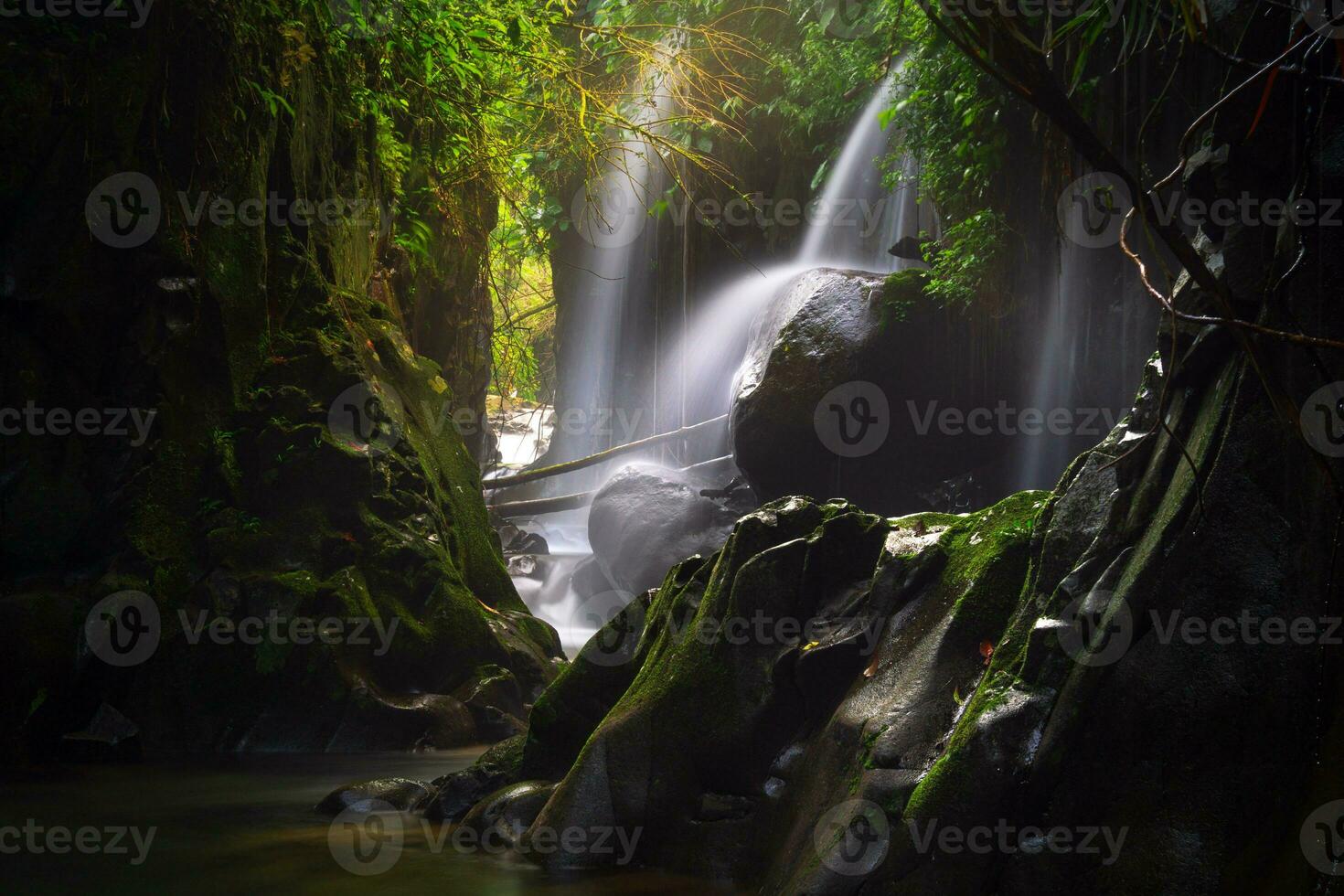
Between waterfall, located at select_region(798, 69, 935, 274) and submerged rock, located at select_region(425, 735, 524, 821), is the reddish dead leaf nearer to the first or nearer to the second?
submerged rock, located at select_region(425, 735, 524, 821)

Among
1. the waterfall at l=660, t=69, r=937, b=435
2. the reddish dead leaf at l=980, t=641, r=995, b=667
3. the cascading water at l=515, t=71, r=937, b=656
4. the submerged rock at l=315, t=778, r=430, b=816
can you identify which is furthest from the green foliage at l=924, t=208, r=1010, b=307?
the submerged rock at l=315, t=778, r=430, b=816

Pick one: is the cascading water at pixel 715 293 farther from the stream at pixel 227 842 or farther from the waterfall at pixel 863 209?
the stream at pixel 227 842

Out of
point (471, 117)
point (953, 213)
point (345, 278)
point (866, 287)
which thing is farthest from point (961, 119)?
point (345, 278)

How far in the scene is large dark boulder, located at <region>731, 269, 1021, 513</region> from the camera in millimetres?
8836

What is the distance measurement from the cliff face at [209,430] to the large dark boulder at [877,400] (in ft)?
10.1

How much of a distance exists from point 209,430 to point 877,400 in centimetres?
555

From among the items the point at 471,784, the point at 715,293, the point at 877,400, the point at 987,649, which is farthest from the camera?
the point at 715,293

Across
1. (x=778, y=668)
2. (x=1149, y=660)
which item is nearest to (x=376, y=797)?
(x=778, y=668)

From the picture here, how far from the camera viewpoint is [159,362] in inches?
273

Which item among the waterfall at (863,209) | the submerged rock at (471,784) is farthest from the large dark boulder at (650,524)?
the submerged rock at (471,784)

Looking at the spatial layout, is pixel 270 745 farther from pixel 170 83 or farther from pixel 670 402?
pixel 670 402

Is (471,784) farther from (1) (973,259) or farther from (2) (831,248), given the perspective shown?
(2) (831,248)

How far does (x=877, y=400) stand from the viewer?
9.11 meters

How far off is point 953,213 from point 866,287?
5.38 feet
